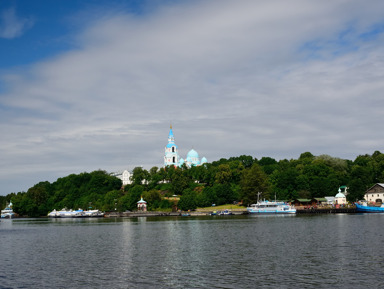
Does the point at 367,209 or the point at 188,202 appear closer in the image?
the point at 367,209

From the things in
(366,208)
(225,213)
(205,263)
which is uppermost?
(366,208)

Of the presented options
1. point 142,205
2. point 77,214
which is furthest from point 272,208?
point 77,214

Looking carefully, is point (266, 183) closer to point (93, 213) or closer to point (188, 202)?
point (188, 202)

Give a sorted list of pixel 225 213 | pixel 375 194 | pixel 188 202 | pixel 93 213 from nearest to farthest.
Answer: pixel 375 194
pixel 225 213
pixel 188 202
pixel 93 213

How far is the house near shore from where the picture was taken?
13788 centimetres

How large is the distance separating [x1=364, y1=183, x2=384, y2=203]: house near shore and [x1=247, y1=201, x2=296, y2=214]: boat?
969 inches

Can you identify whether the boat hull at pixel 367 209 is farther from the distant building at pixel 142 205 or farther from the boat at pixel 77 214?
the boat at pixel 77 214

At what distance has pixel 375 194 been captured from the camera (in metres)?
140

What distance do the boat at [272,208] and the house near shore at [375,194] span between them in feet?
80.7

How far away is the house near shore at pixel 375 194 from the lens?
452ft

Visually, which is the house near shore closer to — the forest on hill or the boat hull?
the forest on hill

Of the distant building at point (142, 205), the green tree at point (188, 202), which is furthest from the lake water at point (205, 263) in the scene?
the distant building at point (142, 205)

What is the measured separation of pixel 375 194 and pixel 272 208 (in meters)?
33.3

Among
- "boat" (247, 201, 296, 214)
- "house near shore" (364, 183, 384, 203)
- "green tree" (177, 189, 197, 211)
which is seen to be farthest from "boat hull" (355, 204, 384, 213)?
"green tree" (177, 189, 197, 211)
